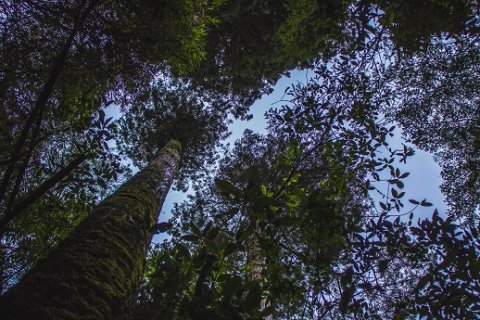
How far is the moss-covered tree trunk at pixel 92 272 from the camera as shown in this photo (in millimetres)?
1595

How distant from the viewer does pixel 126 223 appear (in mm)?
2701

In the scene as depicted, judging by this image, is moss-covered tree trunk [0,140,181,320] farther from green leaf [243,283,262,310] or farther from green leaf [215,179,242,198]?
green leaf [243,283,262,310]

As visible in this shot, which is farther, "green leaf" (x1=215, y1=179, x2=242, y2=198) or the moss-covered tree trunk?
"green leaf" (x1=215, y1=179, x2=242, y2=198)

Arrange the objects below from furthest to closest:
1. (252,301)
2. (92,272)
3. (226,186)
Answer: (92,272) < (226,186) < (252,301)

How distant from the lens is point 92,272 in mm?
1973

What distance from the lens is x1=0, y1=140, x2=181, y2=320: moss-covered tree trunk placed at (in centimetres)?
159

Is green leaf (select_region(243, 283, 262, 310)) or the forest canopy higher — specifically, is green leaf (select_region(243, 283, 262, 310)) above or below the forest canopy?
below

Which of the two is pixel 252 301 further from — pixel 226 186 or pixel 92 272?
pixel 92 272

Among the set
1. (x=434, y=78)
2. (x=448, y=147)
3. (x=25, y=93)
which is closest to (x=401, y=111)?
(x=434, y=78)

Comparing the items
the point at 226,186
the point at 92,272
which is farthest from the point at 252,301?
the point at 92,272

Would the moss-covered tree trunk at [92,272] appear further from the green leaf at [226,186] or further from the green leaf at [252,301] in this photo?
the green leaf at [252,301]

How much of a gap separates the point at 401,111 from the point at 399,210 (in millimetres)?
3813

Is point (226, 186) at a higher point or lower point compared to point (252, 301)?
higher

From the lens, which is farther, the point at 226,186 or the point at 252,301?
the point at 226,186
